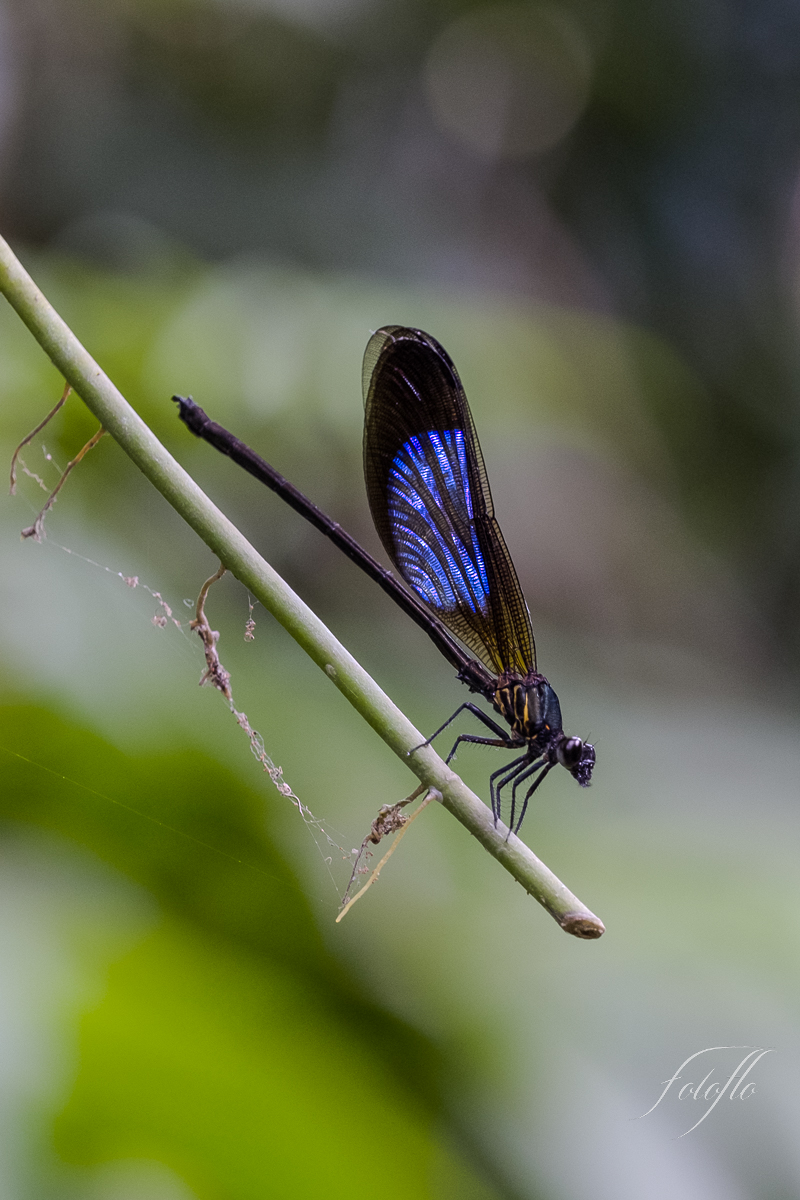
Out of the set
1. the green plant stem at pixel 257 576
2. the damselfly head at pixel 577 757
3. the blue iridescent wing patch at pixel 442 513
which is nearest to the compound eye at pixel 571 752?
the damselfly head at pixel 577 757

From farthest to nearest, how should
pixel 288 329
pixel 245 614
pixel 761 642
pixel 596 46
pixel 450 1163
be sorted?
pixel 596 46 → pixel 761 642 → pixel 288 329 → pixel 245 614 → pixel 450 1163

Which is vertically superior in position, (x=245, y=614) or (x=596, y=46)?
(x=596, y=46)

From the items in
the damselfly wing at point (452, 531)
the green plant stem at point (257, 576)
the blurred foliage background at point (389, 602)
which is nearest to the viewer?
the green plant stem at point (257, 576)

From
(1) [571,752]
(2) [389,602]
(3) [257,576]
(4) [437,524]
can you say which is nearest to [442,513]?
(4) [437,524]

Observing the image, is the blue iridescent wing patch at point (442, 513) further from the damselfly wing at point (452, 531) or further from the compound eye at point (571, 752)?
the compound eye at point (571, 752)

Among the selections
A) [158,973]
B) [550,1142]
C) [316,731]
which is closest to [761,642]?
[316,731]

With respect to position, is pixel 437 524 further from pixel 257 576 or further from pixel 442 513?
pixel 257 576

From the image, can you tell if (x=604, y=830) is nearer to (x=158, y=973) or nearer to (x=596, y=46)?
(x=158, y=973)
